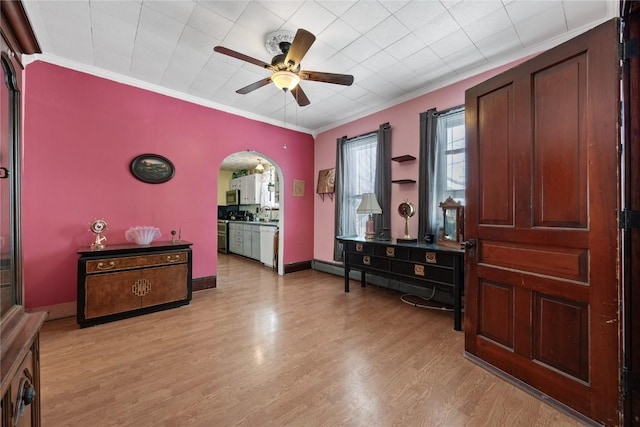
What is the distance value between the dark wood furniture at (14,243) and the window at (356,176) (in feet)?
12.9

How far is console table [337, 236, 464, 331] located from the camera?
2.75 metres

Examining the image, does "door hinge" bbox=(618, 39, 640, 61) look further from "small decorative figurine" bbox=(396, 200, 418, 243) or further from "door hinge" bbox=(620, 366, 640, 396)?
"small decorative figurine" bbox=(396, 200, 418, 243)

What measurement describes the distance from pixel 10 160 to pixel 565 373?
2907 millimetres

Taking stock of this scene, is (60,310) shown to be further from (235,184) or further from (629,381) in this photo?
(235,184)

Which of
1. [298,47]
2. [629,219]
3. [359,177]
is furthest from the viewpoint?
[359,177]

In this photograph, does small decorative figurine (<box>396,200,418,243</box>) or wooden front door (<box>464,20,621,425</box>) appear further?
small decorative figurine (<box>396,200,418,243</box>)

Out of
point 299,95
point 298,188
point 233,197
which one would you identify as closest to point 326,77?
point 299,95

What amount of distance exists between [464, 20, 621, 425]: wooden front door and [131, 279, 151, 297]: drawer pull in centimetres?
328

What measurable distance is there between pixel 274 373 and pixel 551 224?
213cm

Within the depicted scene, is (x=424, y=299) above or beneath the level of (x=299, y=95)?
beneath

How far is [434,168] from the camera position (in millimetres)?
3473

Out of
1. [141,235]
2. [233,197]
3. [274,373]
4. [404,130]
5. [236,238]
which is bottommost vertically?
[274,373]

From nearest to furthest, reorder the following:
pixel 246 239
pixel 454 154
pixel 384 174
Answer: pixel 454 154 → pixel 384 174 → pixel 246 239

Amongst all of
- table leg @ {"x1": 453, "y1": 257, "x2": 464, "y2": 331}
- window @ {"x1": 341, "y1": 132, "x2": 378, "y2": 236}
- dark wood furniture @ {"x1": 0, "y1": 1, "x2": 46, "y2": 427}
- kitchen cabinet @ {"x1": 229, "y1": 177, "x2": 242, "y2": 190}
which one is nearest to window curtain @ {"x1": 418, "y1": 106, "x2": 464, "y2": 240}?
table leg @ {"x1": 453, "y1": 257, "x2": 464, "y2": 331}
